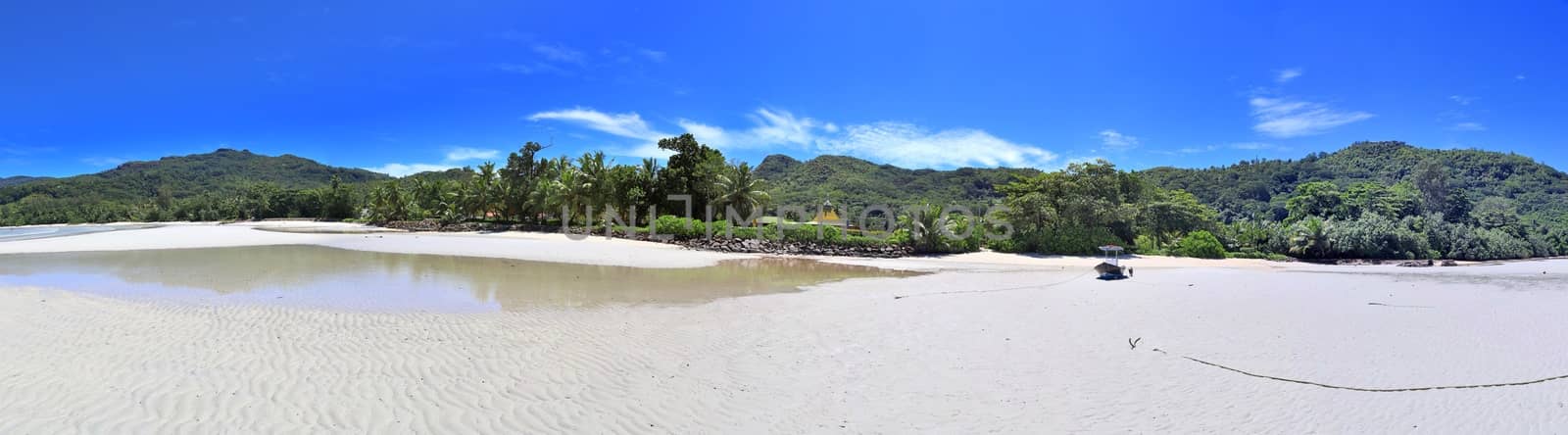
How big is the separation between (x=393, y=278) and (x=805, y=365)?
47.7ft

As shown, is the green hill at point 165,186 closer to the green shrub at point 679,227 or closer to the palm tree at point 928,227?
the green shrub at point 679,227

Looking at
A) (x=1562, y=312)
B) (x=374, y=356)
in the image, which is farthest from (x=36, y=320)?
(x=1562, y=312)

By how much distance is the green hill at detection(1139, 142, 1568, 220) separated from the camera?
50094 millimetres

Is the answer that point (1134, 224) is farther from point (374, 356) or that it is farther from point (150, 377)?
point (150, 377)

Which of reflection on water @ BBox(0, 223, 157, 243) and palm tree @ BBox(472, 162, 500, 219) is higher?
palm tree @ BBox(472, 162, 500, 219)

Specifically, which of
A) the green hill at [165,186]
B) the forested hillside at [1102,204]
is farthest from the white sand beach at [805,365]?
the green hill at [165,186]

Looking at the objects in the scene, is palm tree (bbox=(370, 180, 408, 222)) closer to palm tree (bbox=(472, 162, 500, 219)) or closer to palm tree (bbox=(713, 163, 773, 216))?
palm tree (bbox=(472, 162, 500, 219))

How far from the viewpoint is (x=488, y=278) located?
16.6 meters

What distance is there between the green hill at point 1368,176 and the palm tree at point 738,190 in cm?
3714

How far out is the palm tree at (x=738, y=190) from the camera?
36188mm

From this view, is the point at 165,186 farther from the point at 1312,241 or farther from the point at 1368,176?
the point at 1368,176

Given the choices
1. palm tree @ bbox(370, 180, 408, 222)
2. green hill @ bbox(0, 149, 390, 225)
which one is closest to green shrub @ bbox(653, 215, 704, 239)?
palm tree @ bbox(370, 180, 408, 222)

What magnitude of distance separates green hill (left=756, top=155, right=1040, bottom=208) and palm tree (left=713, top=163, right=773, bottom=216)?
141 ft

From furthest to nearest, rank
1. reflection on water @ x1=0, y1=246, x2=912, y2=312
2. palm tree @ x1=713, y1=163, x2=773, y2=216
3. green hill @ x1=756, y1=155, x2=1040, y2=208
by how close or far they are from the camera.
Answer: green hill @ x1=756, y1=155, x2=1040, y2=208 → palm tree @ x1=713, y1=163, x2=773, y2=216 → reflection on water @ x1=0, y1=246, x2=912, y2=312
